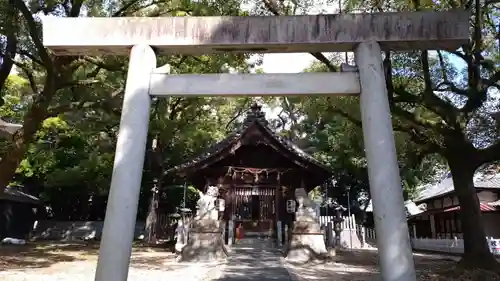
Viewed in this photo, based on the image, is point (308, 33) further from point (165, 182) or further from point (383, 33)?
point (165, 182)

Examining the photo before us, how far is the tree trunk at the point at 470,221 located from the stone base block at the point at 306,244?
4.38m

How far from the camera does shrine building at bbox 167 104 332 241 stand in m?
16.6

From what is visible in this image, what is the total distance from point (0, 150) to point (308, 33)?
15.8 metres

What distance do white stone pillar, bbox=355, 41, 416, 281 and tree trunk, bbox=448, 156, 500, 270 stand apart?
6.73 m

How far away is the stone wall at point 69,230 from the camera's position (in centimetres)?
2694

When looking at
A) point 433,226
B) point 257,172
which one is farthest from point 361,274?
point 433,226

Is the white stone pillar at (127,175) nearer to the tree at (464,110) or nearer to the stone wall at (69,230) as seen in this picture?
the tree at (464,110)

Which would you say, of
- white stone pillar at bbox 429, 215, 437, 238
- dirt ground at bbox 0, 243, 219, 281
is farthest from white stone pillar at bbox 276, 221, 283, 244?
white stone pillar at bbox 429, 215, 437, 238

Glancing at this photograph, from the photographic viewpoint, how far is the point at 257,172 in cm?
1722

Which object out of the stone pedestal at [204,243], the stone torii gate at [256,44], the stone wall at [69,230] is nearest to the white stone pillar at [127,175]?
the stone torii gate at [256,44]

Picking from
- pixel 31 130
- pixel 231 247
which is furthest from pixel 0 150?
pixel 231 247

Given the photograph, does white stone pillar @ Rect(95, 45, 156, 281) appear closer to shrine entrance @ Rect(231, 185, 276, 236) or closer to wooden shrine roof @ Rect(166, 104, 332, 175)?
wooden shrine roof @ Rect(166, 104, 332, 175)

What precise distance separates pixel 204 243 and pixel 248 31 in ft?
29.4

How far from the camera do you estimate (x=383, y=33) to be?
20.2 feet
